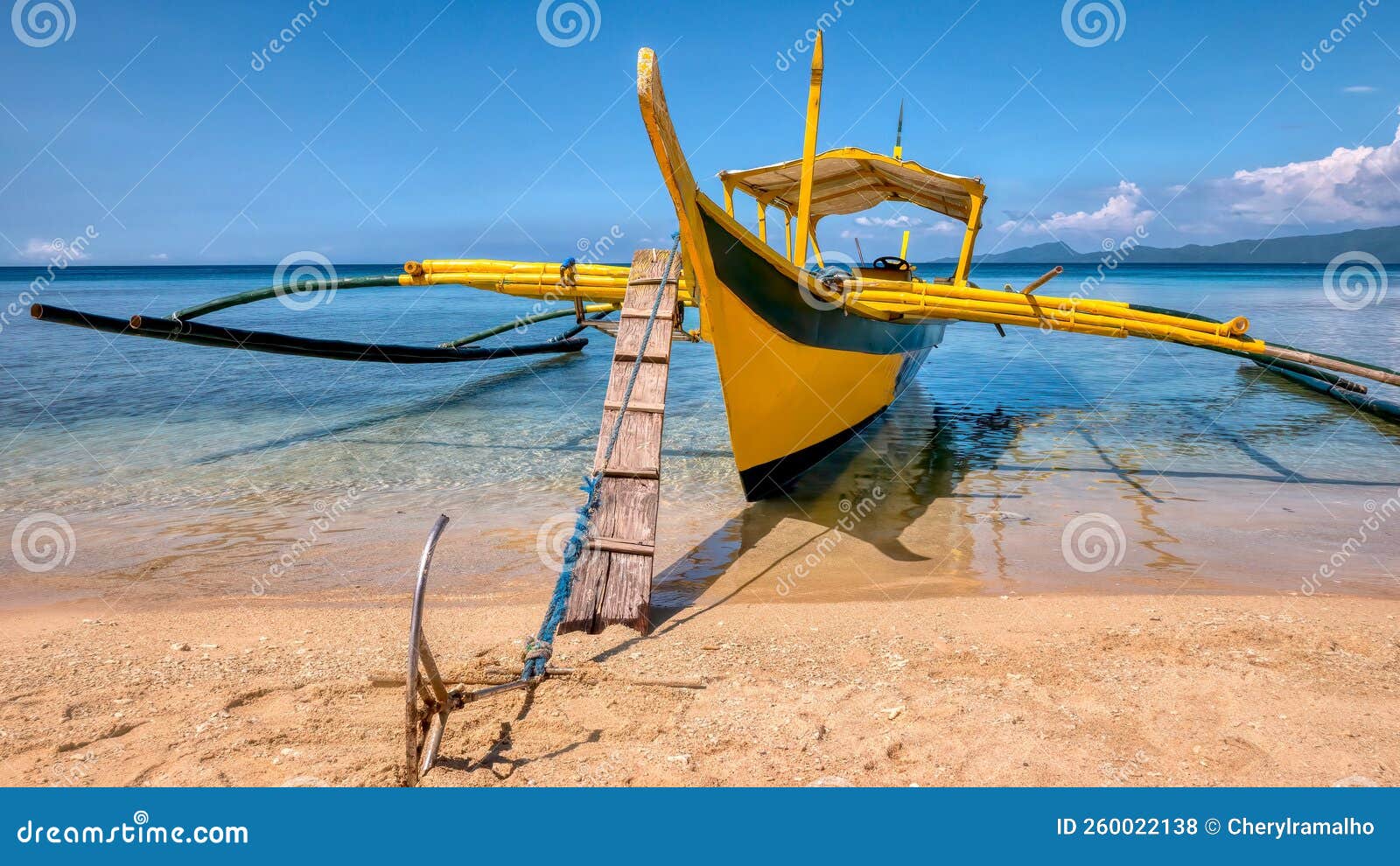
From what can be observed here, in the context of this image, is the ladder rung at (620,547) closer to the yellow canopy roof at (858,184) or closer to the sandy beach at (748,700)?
the sandy beach at (748,700)

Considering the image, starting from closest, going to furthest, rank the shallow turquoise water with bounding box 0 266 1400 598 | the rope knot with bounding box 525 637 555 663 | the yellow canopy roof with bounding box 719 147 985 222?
the rope knot with bounding box 525 637 555 663 → the shallow turquoise water with bounding box 0 266 1400 598 → the yellow canopy roof with bounding box 719 147 985 222

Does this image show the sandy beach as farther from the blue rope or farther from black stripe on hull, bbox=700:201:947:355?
black stripe on hull, bbox=700:201:947:355

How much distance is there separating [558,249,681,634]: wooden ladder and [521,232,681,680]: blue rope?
0.05 metres

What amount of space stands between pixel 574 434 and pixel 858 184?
488 cm

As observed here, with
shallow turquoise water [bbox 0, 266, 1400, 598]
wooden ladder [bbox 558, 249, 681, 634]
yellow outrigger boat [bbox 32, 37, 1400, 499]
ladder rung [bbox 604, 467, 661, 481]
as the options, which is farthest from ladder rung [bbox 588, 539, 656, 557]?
shallow turquoise water [bbox 0, 266, 1400, 598]

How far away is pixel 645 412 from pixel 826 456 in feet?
14.8

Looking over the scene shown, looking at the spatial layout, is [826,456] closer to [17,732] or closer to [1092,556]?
[1092,556]

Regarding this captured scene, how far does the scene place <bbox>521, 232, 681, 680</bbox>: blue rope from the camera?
3232 millimetres

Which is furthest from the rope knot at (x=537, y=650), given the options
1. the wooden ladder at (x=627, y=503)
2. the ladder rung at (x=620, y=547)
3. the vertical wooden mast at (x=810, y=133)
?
the vertical wooden mast at (x=810, y=133)

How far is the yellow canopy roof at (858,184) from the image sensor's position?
8.18 metres

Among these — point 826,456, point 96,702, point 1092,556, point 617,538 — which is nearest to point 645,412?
point 617,538

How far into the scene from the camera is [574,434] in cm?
988

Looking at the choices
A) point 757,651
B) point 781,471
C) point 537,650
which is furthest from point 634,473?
point 781,471

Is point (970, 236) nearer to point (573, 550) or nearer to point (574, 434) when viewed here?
point (574, 434)
